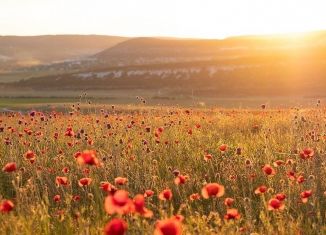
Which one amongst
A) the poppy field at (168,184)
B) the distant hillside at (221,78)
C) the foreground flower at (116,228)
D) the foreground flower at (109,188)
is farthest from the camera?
the distant hillside at (221,78)

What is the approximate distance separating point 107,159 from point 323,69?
152 ft

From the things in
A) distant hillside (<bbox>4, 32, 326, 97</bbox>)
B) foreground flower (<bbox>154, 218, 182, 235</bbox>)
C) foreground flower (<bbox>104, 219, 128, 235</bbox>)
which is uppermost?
foreground flower (<bbox>104, 219, 128, 235</bbox>)

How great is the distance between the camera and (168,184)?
6.53m

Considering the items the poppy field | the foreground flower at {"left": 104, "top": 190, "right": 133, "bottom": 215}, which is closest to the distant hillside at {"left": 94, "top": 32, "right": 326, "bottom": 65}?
the poppy field

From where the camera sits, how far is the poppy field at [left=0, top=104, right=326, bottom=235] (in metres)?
3.97

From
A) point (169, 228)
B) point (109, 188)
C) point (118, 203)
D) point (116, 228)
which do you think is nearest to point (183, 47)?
point (109, 188)

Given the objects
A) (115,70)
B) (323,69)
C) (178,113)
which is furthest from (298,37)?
(178,113)

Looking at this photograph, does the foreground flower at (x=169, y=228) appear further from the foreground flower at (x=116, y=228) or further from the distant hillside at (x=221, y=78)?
the distant hillside at (x=221, y=78)

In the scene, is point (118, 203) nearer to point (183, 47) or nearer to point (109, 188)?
point (109, 188)

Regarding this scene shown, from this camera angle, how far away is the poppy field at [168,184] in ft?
13.0

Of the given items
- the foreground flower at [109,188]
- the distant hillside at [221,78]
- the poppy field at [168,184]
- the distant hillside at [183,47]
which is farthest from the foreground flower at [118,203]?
the distant hillside at [183,47]

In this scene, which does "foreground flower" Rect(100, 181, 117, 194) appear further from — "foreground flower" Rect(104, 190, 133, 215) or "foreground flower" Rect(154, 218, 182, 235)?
"foreground flower" Rect(154, 218, 182, 235)

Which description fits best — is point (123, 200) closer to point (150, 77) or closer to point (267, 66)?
point (267, 66)

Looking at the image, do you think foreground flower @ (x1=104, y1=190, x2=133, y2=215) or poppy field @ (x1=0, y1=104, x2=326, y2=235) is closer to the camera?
foreground flower @ (x1=104, y1=190, x2=133, y2=215)
